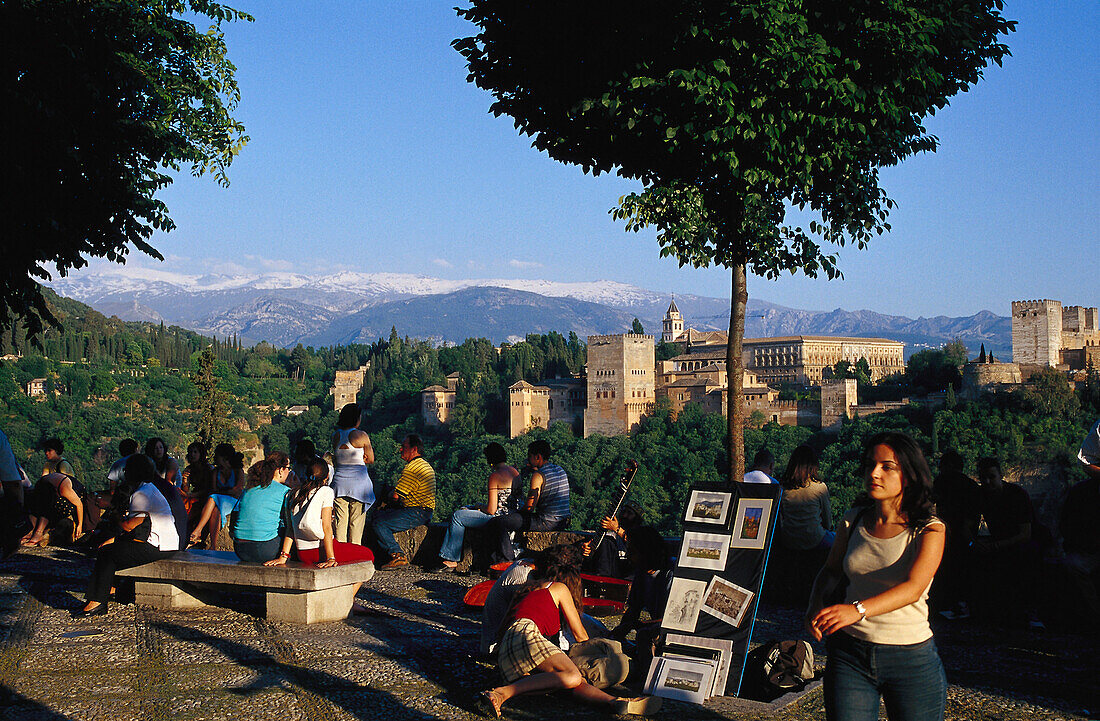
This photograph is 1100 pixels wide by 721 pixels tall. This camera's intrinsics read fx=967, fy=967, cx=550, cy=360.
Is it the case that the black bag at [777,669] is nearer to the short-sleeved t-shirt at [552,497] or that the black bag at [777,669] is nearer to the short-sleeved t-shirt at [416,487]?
the short-sleeved t-shirt at [552,497]

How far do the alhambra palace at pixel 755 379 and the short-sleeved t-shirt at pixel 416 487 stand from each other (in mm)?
53778

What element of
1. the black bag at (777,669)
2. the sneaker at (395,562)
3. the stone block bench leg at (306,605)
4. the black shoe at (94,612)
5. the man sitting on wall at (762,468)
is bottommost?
the sneaker at (395,562)

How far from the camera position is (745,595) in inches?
Result: 184

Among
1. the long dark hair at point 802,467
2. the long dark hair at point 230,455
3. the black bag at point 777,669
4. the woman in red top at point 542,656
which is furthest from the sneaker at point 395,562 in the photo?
the black bag at point 777,669

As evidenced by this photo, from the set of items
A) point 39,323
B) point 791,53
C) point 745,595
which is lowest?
point 745,595

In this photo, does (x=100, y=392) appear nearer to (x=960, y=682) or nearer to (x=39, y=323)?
(x=39, y=323)

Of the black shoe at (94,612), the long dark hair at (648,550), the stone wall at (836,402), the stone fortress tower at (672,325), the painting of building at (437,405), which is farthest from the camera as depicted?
the stone fortress tower at (672,325)

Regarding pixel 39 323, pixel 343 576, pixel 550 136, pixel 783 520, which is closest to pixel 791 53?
pixel 550 136

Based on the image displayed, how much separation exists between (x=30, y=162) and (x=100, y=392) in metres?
82.7

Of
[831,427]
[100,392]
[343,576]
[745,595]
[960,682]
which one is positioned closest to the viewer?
[745,595]

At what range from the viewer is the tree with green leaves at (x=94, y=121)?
8477mm

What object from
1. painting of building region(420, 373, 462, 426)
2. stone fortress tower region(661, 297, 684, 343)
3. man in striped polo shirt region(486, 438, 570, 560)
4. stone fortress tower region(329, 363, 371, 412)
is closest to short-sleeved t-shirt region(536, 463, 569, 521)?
man in striped polo shirt region(486, 438, 570, 560)

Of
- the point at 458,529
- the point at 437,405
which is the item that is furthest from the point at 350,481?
the point at 437,405

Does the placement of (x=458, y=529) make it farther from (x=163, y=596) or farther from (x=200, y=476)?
(x=200, y=476)
